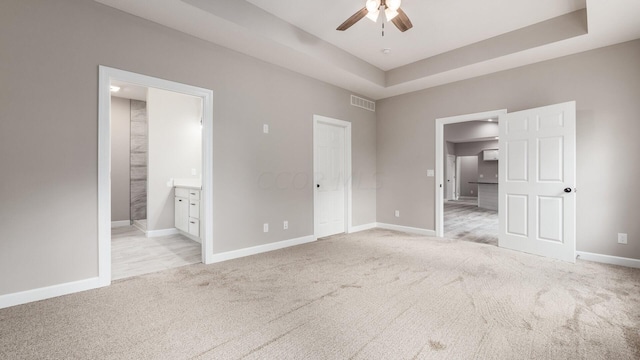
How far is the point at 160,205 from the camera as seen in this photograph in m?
5.13

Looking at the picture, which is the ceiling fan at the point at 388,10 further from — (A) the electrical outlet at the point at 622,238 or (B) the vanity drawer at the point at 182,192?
(B) the vanity drawer at the point at 182,192

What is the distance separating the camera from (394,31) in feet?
12.1

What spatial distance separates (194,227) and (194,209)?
0.95 ft

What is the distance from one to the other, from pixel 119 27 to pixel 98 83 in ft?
2.03

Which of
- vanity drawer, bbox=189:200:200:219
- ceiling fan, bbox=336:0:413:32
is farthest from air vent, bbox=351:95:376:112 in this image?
vanity drawer, bbox=189:200:200:219

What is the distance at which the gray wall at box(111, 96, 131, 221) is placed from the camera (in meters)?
5.96

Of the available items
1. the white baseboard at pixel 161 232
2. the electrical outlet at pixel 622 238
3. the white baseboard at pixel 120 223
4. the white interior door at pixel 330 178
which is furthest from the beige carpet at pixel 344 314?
the white baseboard at pixel 120 223

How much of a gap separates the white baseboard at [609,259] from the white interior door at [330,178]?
341 centimetres

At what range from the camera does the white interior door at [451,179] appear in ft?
39.9

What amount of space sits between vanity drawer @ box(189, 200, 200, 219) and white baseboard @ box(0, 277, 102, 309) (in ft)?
5.83

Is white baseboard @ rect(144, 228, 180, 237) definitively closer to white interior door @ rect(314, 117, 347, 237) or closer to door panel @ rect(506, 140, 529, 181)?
white interior door @ rect(314, 117, 347, 237)

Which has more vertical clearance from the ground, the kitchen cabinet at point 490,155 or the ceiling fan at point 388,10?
the ceiling fan at point 388,10

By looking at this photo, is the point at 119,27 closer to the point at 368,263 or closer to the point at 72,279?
the point at 72,279

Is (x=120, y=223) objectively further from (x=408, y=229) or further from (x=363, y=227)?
(x=408, y=229)
